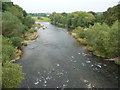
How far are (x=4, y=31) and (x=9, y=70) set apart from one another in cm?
2108

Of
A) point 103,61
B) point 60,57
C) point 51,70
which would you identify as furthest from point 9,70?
point 103,61

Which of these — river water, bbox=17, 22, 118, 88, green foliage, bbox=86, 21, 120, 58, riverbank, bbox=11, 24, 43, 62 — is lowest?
river water, bbox=17, 22, 118, 88

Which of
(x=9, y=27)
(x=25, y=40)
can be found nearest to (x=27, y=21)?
(x=25, y=40)

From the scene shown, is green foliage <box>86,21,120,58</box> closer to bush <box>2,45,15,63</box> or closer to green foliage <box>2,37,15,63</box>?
green foliage <box>2,37,15,63</box>

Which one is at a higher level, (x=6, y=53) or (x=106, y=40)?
(x=106, y=40)

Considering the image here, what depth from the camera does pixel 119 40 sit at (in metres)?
26.3

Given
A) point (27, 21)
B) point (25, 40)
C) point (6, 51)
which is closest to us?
point (6, 51)

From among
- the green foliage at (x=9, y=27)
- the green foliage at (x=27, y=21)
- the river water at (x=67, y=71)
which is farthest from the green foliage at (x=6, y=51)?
the green foliage at (x=27, y=21)

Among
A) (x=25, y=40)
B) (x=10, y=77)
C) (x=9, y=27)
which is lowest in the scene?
(x=25, y=40)

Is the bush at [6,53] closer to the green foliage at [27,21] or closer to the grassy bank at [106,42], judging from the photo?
the grassy bank at [106,42]

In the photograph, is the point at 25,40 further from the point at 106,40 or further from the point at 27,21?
the point at 106,40

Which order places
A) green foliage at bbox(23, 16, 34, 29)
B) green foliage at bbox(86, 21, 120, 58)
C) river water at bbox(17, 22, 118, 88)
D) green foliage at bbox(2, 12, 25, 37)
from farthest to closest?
green foliage at bbox(23, 16, 34, 29) < green foliage at bbox(2, 12, 25, 37) < green foliage at bbox(86, 21, 120, 58) < river water at bbox(17, 22, 118, 88)

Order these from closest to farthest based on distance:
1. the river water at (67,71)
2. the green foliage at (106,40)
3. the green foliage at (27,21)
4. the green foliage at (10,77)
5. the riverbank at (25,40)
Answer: the green foliage at (10,77) < the river water at (67,71) < the green foliage at (106,40) < the riverbank at (25,40) < the green foliage at (27,21)

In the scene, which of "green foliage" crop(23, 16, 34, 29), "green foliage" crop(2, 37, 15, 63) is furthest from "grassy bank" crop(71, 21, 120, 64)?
"green foliage" crop(23, 16, 34, 29)
